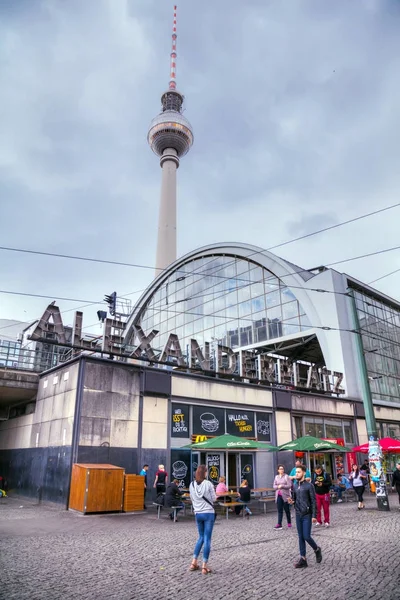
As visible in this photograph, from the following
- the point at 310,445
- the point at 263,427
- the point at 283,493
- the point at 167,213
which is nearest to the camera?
the point at 283,493

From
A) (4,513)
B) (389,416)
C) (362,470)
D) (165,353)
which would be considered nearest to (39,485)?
(4,513)

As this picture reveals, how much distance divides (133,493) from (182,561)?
7.98 metres

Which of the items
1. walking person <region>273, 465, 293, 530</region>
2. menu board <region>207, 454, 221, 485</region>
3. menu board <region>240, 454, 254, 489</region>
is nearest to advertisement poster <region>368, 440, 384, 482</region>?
walking person <region>273, 465, 293, 530</region>

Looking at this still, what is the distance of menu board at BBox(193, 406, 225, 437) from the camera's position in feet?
66.5

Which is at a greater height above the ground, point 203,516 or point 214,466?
point 214,466

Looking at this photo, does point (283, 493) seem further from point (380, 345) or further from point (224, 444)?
point (380, 345)

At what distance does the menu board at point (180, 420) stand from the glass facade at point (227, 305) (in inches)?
558

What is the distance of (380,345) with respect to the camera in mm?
35406

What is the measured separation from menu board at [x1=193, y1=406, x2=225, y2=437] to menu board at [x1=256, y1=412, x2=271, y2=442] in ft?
8.01

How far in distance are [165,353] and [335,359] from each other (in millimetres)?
14143

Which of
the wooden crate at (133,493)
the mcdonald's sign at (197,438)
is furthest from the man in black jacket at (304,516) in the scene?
the mcdonald's sign at (197,438)

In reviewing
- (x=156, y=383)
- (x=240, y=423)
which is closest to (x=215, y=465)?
(x=240, y=423)

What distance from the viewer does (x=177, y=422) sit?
19375 mm

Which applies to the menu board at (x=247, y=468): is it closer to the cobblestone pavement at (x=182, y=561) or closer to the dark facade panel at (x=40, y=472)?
the cobblestone pavement at (x=182, y=561)
